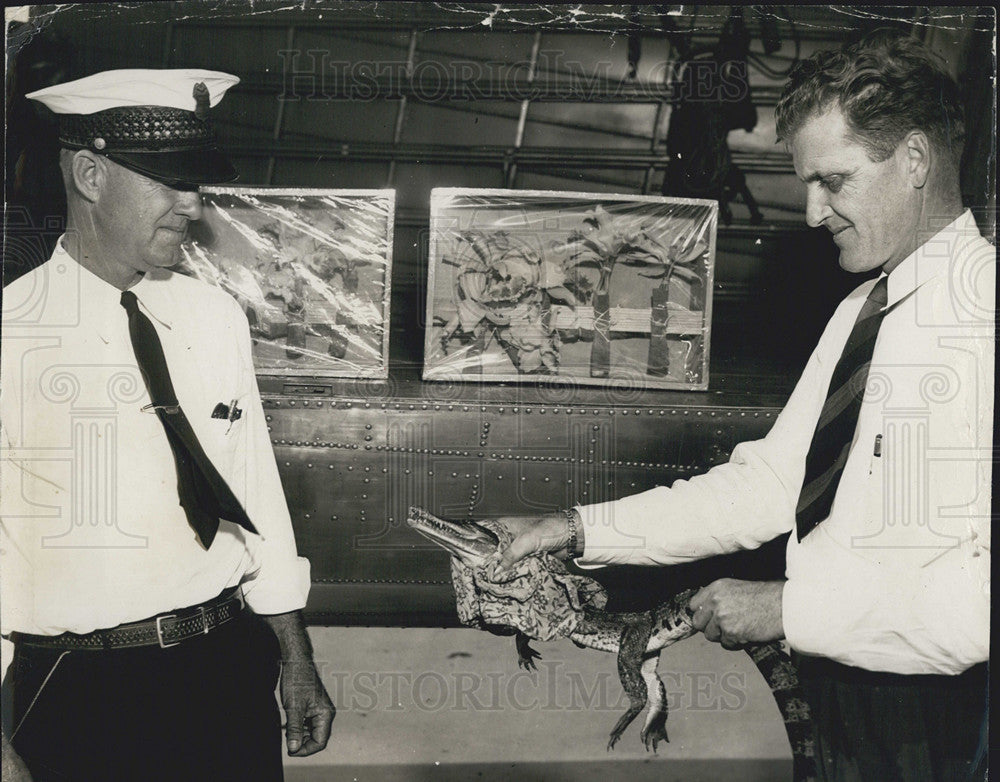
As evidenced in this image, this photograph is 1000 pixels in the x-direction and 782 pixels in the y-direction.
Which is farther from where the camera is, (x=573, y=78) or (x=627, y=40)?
(x=573, y=78)

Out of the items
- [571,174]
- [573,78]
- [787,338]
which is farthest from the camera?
[571,174]

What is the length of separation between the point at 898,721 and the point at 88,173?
2.69m

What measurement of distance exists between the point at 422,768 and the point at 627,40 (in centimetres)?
236

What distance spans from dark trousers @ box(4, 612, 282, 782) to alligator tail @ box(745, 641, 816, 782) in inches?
57.5

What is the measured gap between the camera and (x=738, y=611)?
99.9 inches

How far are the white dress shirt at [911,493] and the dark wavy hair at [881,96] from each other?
283mm

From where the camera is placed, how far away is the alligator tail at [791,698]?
260cm

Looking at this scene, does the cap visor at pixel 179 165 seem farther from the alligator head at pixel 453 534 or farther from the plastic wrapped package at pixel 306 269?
the alligator head at pixel 453 534

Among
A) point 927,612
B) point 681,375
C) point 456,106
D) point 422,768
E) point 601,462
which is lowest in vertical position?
point 422,768

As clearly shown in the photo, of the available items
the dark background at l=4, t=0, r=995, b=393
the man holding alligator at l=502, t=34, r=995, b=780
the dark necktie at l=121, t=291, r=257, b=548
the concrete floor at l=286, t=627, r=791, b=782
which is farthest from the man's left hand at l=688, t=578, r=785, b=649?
the dark necktie at l=121, t=291, r=257, b=548

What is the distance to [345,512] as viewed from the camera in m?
2.69

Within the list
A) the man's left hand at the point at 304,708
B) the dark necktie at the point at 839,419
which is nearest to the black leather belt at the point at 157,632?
the man's left hand at the point at 304,708

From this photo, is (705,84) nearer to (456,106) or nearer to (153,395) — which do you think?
(456,106)

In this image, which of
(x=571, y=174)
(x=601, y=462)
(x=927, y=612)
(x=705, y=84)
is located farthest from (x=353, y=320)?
(x=571, y=174)
